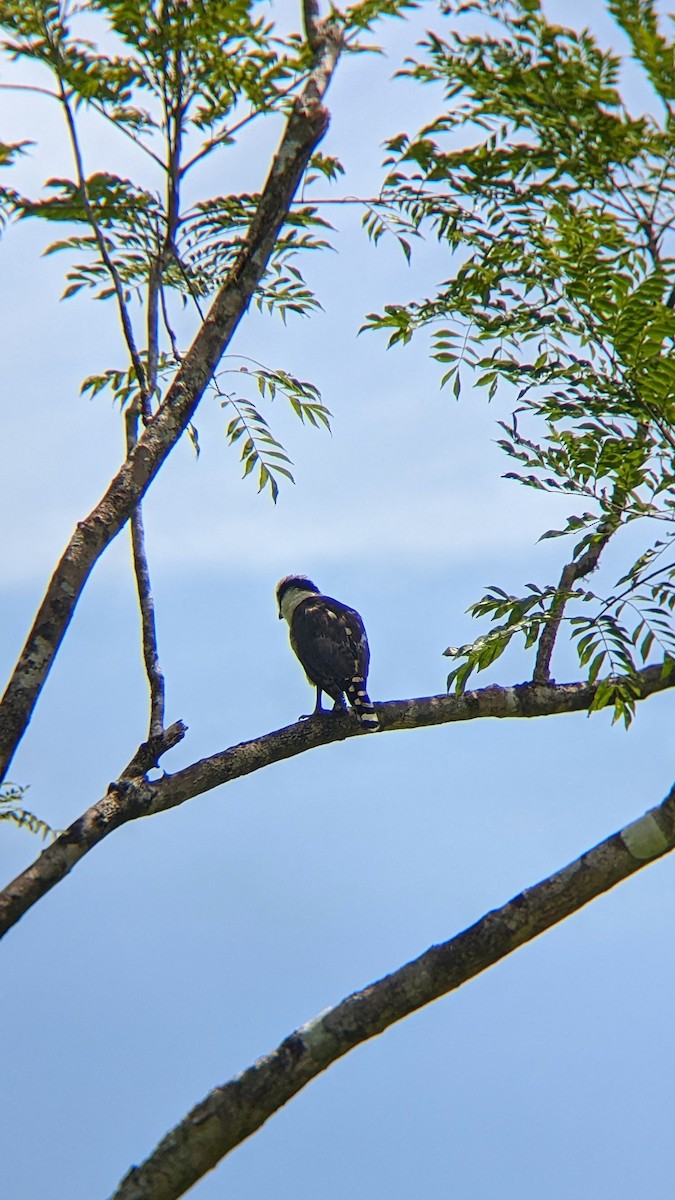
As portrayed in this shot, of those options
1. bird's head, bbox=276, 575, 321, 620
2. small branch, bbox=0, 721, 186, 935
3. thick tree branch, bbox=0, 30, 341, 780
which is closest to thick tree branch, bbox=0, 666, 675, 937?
small branch, bbox=0, 721, 186, 935

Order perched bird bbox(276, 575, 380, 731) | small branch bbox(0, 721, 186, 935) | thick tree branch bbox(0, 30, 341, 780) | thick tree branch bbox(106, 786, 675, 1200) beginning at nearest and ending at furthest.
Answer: thick tree branch bbox(106, 786, 675, 1200), small branch bbox(0, 721, 186, 935), thick tree branch bbox(0, 30, 341, 780), perched bird bbox(276, 575, 380, 731)

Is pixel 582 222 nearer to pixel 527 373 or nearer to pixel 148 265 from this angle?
pixel 527 373

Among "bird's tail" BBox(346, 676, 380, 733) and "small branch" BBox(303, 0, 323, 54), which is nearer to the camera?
"small branch" BBox(303, 0, 323, 54)

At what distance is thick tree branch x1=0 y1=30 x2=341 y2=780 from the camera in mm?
4305

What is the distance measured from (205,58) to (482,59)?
114cm

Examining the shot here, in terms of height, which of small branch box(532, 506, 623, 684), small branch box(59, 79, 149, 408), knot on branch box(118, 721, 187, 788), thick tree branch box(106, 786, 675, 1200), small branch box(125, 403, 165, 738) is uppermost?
small branch box(59, 79, 149, 408)

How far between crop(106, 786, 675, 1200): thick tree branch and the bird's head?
4659 millimetres

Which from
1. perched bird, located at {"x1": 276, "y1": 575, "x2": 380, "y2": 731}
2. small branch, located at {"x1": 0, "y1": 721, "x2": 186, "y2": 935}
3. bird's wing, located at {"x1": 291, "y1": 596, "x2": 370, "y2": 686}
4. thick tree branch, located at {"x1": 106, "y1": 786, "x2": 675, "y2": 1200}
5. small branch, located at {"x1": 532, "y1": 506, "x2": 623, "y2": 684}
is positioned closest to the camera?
thick tree branch, located at {"x1": 106, "y1": 786, "x2": 675, "y2": 1200}

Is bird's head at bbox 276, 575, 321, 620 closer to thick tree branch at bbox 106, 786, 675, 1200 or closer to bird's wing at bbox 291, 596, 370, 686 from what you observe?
bird's wing at bbox 291, 596, 370, 686

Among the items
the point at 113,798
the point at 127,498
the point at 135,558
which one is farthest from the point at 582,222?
the point at 113,798

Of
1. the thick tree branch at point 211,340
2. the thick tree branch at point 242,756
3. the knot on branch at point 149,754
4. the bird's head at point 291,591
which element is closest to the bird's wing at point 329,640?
the bird's head at point 291,591

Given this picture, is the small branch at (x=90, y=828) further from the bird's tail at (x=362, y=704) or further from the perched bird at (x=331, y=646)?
the perched bird at (x=331, y=646)

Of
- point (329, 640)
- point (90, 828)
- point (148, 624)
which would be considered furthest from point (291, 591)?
point (90, 828)

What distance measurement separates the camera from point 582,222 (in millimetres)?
3705
